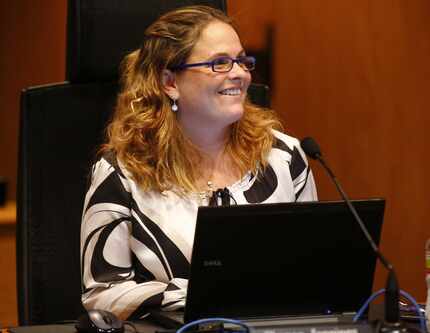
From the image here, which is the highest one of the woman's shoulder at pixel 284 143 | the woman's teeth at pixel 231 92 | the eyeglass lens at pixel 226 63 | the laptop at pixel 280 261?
the eyeglass lens at pixel 226 63

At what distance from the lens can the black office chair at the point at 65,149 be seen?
7.13 ft

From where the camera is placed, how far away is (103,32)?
7.23ft

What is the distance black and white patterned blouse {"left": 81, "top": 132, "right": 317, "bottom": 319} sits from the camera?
6.91ft

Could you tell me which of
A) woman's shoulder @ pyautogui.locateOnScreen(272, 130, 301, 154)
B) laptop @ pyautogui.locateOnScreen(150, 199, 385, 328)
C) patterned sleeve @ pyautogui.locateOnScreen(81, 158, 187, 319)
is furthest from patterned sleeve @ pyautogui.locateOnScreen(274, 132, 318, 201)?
laptop @ pyautogui.locateOnScreen(150, 199, 385, 328)

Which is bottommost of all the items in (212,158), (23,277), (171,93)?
(23,277)

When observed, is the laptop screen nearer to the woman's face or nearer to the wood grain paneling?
the woman's face

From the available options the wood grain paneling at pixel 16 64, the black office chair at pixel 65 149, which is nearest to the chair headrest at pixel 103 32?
the black office chair at pixel 65 149

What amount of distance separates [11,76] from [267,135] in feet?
6.13

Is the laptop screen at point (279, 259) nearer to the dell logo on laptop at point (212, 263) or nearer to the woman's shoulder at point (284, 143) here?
the dell logo on laptop at point (212, 263)

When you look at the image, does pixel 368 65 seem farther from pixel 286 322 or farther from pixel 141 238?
pixel 286 322

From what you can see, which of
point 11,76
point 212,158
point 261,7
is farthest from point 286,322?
point 11,76

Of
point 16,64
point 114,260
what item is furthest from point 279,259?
point 16,64

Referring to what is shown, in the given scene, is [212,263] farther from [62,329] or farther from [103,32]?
[103,32]

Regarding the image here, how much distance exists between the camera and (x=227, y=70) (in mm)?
2229
